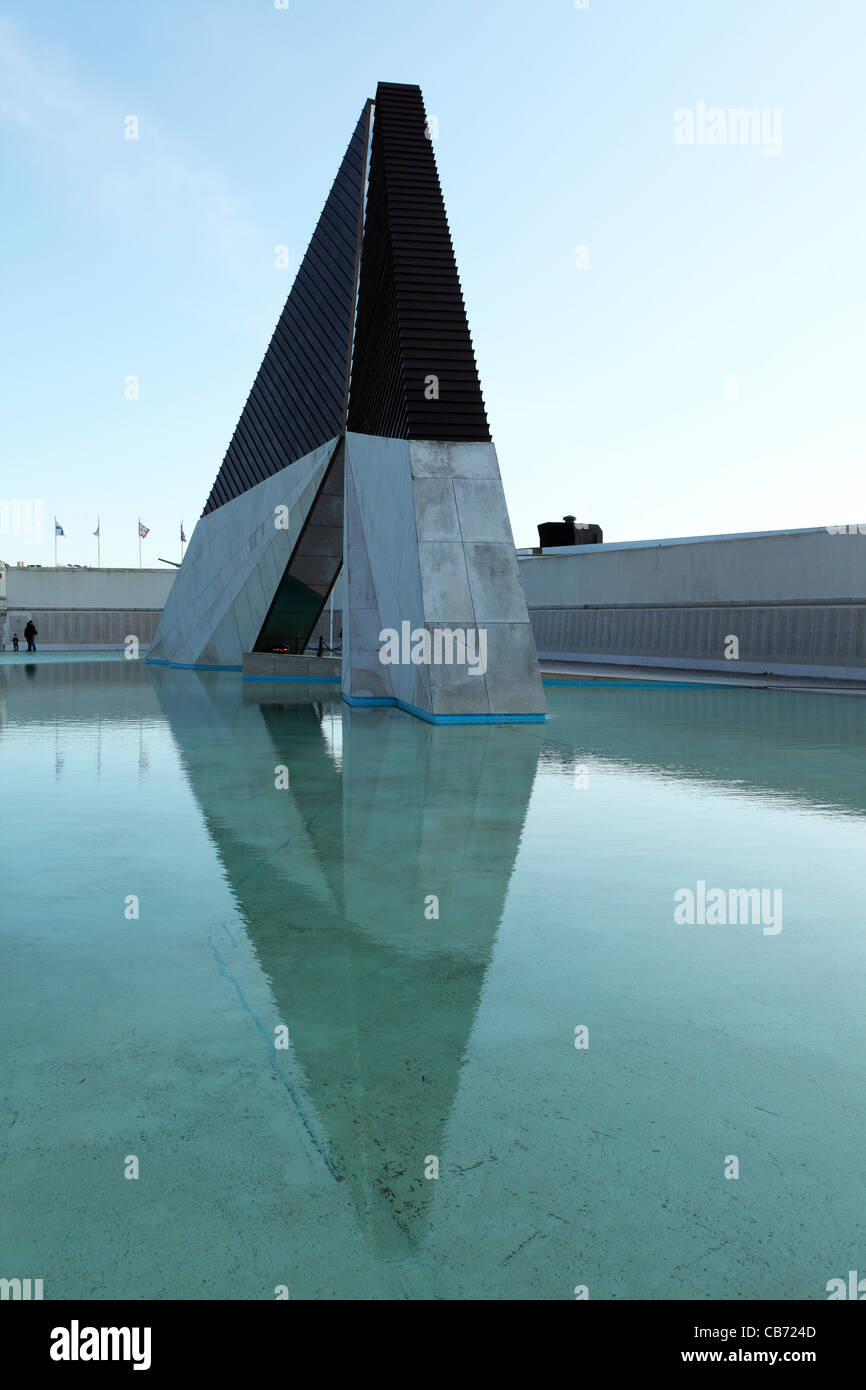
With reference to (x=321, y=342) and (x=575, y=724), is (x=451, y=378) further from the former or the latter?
(x=321, y=342)

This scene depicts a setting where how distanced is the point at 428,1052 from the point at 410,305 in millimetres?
15035

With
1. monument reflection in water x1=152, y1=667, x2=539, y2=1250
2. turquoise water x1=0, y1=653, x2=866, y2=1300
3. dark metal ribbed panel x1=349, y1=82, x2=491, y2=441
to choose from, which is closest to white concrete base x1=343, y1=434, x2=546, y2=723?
dark metal ribbed panel x1=349, y1=82, x2=491, y2=441

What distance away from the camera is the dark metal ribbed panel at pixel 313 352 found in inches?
875

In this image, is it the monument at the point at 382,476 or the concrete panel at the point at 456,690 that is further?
the monument at the point at 382,476

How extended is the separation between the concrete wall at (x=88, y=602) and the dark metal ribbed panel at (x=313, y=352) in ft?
82.5

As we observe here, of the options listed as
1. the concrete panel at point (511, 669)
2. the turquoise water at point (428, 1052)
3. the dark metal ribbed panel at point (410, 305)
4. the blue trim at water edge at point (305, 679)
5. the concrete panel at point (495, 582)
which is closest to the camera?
the turquoise water at point (428, 1052)

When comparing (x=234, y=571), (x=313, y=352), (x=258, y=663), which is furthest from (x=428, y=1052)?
(x=234, y=571)

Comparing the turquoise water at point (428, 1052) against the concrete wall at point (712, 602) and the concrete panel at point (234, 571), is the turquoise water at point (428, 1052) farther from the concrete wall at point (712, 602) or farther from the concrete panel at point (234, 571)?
the concrete wall at point (712, 602)

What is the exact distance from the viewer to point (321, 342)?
76.8ft

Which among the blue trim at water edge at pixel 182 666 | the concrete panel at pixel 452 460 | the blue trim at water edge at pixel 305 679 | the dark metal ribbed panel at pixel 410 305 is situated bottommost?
the blue trim at water edge at pixel 305 679

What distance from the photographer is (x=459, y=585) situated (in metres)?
15.0

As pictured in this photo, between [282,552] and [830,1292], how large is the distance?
A: 23.7 meters

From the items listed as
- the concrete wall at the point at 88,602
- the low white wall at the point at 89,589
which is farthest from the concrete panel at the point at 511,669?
the concrete wall at the point at 88,602
